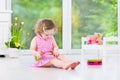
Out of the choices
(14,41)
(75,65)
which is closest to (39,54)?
(75,65)

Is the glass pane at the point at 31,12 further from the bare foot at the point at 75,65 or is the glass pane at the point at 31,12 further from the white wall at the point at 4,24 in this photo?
the bare foot at the point at 75,65

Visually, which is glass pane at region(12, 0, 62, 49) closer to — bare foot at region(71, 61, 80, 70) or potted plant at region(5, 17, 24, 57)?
potted plant at region(5, 17, 24, 57)

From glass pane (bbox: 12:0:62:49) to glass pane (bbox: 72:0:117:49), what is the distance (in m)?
0.28

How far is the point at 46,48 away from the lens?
338 cm

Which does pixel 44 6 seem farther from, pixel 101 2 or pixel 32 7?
pixel 101 2

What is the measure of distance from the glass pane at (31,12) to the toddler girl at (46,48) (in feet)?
5.87

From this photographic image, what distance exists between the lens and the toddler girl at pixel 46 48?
10.6ft

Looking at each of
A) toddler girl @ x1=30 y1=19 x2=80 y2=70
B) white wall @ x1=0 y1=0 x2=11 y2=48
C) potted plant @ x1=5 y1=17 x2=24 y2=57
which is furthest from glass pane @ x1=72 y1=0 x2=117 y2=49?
toddler girl @ x1=30 y1=19 x2=80 y2=70

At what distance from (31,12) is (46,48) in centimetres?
192

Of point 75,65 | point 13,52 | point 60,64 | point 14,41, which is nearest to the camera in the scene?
point 75,65

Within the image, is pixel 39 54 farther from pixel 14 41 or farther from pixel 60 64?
pixel 14 41

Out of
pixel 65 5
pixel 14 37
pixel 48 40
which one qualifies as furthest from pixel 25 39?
pixel 48 40

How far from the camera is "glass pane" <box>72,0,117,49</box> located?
17.3ft

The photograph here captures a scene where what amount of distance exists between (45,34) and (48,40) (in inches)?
3.3
